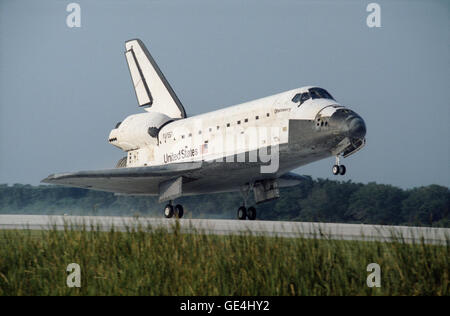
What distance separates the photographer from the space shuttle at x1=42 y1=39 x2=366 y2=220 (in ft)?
45.4

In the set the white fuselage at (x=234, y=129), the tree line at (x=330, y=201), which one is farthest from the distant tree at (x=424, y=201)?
the white fuselage at (x=234, y=129)

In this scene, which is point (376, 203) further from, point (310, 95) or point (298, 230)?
point (298, 230)

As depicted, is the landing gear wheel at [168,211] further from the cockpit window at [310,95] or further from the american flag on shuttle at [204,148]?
the cockpit window at [310,95]

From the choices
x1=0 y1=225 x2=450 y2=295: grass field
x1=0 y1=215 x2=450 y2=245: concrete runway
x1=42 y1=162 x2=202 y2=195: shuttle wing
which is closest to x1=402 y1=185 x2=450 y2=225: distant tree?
x1=42 y1=162 x2=202 y2=195: shuttle wing

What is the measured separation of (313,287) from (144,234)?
2.84 metres

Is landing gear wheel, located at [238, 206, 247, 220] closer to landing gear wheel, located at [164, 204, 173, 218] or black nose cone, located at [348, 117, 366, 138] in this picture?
landing gear wheel, located at [164, 204, 173, 218]

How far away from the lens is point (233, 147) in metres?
15.1

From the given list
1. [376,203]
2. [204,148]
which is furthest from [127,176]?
[376,203]

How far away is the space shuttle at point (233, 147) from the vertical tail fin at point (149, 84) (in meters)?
2.00

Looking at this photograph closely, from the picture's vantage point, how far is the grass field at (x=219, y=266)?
7293 millimetres

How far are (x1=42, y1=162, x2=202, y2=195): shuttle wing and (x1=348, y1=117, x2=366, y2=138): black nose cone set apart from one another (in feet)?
14.2

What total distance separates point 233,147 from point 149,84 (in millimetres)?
8241
